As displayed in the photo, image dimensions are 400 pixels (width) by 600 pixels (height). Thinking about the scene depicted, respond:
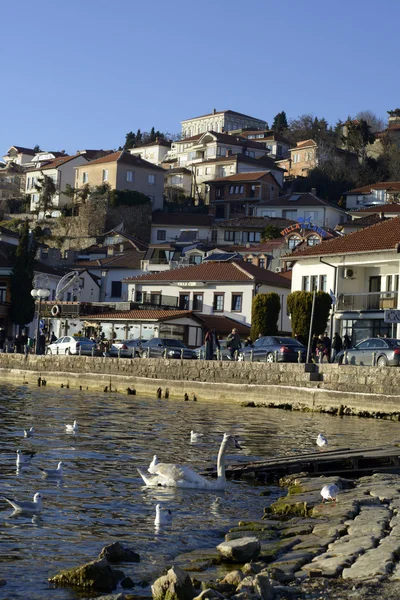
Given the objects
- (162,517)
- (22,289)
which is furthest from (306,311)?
(162,517)

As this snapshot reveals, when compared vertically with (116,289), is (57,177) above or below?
above

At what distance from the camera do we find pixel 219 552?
11.5m

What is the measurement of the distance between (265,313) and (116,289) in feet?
111

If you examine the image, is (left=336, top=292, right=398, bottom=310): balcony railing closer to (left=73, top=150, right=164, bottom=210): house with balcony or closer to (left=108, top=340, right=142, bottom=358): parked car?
(left=108, top=340, right=142, bottom=358): parked car

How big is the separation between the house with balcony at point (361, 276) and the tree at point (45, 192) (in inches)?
2479

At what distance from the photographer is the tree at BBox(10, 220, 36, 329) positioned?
243ft

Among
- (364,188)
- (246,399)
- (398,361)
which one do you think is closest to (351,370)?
(398,361)

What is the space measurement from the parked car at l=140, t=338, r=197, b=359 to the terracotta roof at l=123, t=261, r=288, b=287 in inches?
609

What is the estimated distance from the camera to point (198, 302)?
66.8 metres

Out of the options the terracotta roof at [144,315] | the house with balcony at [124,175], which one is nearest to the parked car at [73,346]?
the terracotta roof at [144,315]

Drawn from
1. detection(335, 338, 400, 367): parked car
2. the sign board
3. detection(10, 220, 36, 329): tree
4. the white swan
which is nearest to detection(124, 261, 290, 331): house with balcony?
detection(10, 220, 36, 329): tree

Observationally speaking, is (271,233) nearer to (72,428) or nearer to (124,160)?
(124,160)

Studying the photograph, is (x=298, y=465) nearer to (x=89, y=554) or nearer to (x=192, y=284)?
(x=89, y=554)

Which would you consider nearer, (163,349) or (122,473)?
(122,473)
